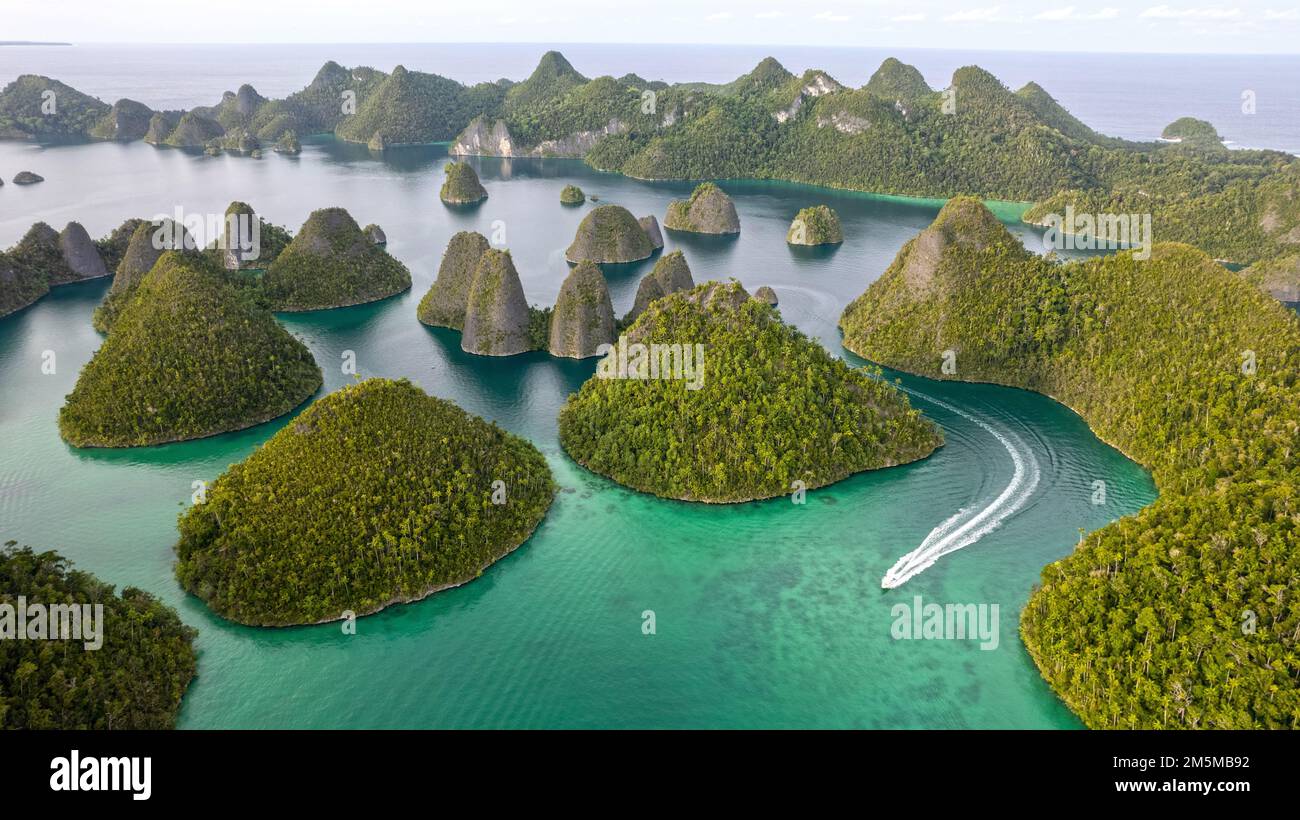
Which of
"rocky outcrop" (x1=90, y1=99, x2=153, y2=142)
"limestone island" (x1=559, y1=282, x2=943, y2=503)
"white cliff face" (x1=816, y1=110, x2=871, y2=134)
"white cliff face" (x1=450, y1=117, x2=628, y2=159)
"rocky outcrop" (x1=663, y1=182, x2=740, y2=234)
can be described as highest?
"rocky outcrop" (x1=90, y1=99, x2=153, y2=142)

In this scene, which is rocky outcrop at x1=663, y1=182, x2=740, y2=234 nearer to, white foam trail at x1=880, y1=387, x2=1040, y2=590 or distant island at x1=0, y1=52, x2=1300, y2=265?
distant island at x1=0, y1=52, x2=1300, y2=265

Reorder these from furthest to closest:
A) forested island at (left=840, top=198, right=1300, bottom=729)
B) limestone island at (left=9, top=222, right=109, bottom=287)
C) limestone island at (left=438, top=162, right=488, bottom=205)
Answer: limestone island at (left=438, top=162, right=488, bottom=205) → limestone island at (left=9, top=222, right=109, bottom=287) → forested island at (left=840, top=198, right=1300, bottom=729)

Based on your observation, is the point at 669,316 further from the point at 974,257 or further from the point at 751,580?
the point at 974,257

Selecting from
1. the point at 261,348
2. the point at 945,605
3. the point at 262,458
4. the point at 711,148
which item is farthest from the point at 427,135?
the point at 945,605

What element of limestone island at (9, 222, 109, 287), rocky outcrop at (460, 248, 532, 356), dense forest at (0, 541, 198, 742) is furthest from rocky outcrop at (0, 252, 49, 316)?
dense forest at (0, 541, 198, 742)

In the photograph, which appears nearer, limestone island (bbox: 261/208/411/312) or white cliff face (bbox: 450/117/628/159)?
limestone island (bbox: 261/208/411/312)

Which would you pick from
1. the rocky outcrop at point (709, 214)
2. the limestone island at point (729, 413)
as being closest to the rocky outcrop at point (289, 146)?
the rocky outcrop at point (709, 214)
